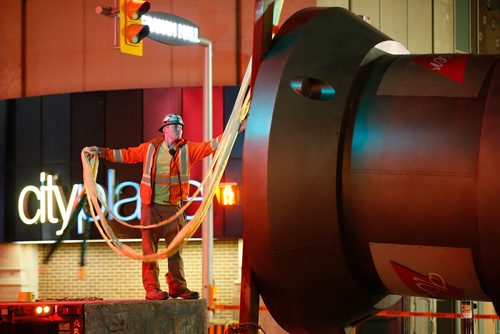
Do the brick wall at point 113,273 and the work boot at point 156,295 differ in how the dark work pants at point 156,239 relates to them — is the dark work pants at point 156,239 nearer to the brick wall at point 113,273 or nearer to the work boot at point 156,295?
the work boot at point 156,295

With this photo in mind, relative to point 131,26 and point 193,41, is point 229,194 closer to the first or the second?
point 193,41

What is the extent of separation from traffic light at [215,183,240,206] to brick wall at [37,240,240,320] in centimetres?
303

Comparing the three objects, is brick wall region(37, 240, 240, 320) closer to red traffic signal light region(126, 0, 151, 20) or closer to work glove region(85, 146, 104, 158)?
red traffic signal light region(126, 0, 151, 20)

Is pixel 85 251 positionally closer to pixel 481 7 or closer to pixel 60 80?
pixel 60 80

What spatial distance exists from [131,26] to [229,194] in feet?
15.4

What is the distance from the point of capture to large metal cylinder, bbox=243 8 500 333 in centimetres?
429

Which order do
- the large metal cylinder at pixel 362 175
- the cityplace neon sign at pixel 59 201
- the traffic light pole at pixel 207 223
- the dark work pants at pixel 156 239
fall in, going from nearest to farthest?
1. the large metal cylinder at pixel 362 175
2. the dark work pants at pixel 156 239
3. the traffic light pole at pixel 207 223
4. the cityplace neon sign at pixel 59 201

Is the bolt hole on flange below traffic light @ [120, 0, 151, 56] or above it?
below

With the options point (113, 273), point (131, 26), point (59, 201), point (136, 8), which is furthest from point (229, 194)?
point (59, 201)

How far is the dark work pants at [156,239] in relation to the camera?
9906mm

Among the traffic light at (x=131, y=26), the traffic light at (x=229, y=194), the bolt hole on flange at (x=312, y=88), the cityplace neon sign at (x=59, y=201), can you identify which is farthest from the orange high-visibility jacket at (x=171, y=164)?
the cityplace neon sign at (x=59, y=201)

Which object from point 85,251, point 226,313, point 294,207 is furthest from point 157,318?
point 85,251

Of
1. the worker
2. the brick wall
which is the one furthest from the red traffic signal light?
the brick wall

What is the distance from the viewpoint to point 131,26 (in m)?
15.7
